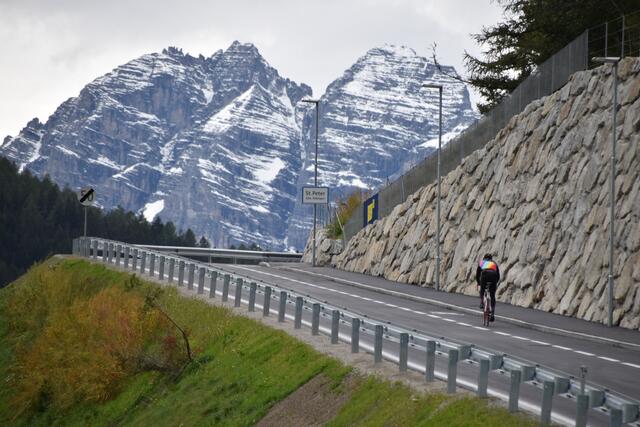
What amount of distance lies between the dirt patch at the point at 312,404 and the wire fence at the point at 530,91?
63.1 ft

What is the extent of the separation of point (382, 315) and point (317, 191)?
28940 mm

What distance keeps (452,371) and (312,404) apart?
347 cm

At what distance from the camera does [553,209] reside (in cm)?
3594

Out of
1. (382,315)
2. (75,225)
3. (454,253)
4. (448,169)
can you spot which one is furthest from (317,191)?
(75,225)

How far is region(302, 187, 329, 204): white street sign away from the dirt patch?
39.4 metres

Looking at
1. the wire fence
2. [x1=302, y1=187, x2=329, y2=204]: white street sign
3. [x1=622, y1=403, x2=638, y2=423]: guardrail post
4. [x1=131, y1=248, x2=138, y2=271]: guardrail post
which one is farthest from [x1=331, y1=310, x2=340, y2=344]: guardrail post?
[x1=302, y1=187, x2=329, y2=204]: white street sign

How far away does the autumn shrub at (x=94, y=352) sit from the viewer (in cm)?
2764

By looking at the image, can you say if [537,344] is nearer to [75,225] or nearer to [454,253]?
[454,253]

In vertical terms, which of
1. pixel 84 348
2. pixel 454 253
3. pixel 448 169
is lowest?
pixel 84 348

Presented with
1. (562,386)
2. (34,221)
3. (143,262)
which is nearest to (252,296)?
(143,262)

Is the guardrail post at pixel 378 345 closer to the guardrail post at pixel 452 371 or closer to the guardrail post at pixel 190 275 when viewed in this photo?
the guardrail post at pixel 452 371

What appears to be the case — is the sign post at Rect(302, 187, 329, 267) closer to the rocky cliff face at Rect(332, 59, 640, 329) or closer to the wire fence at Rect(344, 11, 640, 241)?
the wire fence at Rect(344, 11, 640, 241)

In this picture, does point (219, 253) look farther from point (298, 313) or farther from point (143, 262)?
point (298, 313)

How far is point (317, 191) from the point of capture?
59344mm
